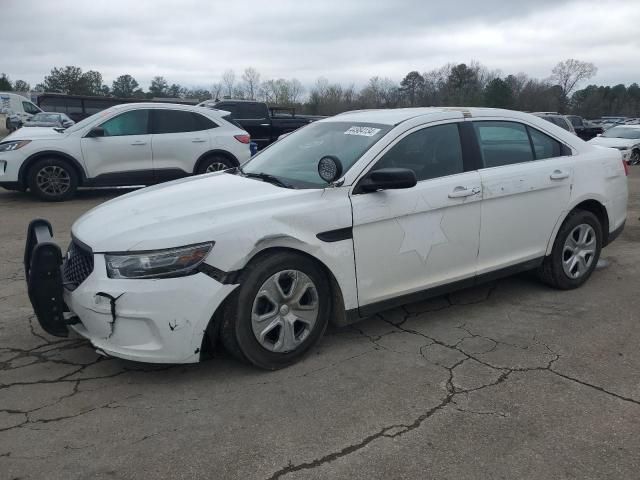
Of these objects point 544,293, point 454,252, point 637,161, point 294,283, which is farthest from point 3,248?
point 637,161

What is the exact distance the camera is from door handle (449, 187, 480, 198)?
13.2ft

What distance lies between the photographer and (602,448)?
2.68m

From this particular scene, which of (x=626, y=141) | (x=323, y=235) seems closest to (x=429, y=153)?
(x=323, y=235)

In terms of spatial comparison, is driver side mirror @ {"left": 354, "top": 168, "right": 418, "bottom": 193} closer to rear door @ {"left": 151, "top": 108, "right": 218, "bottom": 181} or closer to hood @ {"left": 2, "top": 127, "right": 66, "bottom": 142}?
rear door @ {"left": 151, "top": 108, "right": 218, "bottom": 181}

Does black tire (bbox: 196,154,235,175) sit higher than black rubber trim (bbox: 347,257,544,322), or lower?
higher

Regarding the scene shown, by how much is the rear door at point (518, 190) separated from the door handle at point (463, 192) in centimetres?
10

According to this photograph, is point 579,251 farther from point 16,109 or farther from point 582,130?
point 16,109

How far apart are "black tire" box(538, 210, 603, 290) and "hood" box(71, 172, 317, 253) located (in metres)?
2.49

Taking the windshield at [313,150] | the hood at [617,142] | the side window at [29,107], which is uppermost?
the side window at [29,107]

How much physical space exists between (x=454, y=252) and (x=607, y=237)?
2041 millimetres

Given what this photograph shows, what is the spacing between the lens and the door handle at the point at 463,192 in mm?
4035

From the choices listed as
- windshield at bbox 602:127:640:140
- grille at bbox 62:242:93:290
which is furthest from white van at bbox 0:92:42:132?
grille at bbox 62:242:93:290

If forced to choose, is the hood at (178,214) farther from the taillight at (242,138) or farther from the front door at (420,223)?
the taillight at (242,138)

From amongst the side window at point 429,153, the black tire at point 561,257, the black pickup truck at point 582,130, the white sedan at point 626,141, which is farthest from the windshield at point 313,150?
the black pickup truck at point 582,130
